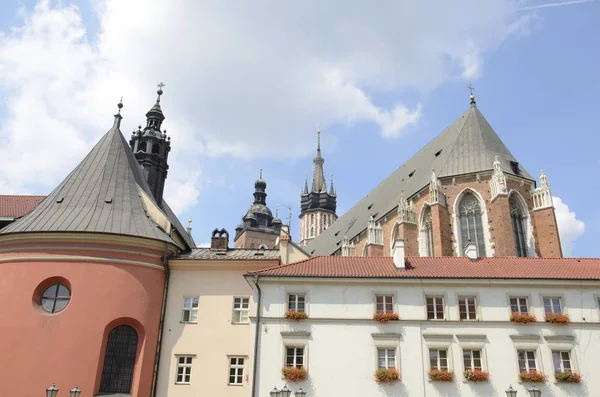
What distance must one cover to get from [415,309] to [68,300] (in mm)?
14368

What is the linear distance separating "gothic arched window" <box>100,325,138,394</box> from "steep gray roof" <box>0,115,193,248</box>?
4319mm

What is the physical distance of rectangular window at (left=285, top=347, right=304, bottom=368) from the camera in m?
19.4

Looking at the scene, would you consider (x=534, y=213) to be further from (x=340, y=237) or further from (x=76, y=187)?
(x=76, y=187)

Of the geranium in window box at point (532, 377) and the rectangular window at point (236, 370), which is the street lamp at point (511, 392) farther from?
the rectangular window at point (236, 370)

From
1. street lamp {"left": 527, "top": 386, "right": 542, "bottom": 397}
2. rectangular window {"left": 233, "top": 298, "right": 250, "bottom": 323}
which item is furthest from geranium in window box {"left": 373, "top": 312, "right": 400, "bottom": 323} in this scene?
rectangular window {"left": 233, "top": 298, "right": 250, "bottom": 323}

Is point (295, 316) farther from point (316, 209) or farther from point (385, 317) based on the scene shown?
point (316, 209)

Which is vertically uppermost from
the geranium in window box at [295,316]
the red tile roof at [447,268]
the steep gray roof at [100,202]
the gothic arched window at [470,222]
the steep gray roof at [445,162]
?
the steep gray roof at [445,162]

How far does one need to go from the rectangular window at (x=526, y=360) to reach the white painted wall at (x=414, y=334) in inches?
8.8

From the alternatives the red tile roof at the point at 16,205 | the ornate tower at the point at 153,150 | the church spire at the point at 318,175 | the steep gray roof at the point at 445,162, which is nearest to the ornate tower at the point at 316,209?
the church spire at the point at 318,175

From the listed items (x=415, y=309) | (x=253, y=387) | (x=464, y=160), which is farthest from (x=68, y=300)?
(x=464, y=160)

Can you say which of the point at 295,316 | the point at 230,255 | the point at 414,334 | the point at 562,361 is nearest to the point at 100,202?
the point at 230,255

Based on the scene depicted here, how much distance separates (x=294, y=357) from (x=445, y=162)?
24.2 metres

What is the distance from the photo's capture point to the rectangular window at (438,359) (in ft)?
62.8

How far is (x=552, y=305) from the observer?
2016 cm
